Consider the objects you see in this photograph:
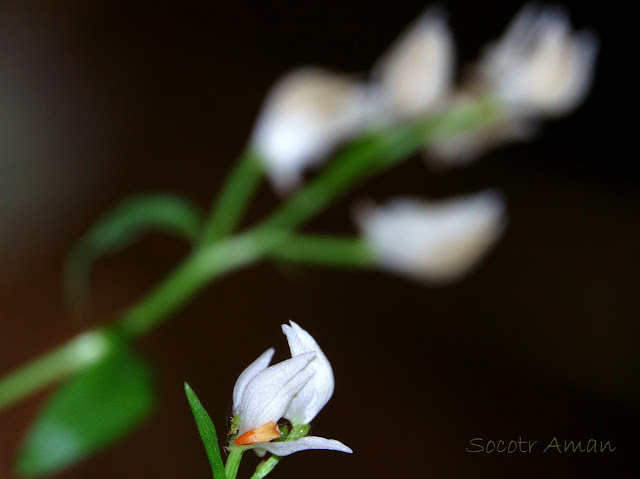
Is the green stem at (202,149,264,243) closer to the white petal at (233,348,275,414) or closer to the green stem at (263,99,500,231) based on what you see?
the green stem at (263,99,500,231)

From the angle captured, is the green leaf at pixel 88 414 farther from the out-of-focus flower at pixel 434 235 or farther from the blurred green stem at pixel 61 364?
the out-of-focus flower at pixel 434 235

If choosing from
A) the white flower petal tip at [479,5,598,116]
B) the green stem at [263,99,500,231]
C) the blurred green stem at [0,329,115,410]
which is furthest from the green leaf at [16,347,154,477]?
the white flower petal tip at [479,5,598,116]

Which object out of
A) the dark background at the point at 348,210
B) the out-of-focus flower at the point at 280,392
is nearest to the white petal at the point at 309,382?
the out-of-focus flower at the point at 280,392

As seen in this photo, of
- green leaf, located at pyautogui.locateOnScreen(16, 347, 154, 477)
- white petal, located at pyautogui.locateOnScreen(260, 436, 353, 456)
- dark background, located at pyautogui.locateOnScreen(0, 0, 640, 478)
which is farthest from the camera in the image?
dark background, located at pyautogui.locateOnScreen(0, 0, 640, 478)

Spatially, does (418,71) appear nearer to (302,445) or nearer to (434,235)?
(434,235)

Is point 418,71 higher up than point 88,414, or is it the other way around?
point 418,71

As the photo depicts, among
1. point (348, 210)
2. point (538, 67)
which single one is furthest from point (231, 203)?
point (348, 210)
